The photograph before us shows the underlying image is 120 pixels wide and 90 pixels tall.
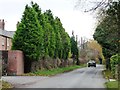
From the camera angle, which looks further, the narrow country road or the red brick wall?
the red brick wall

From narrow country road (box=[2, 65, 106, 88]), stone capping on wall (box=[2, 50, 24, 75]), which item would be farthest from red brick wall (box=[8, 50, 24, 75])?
narrow country road (box=[2, 65, 106, 88])

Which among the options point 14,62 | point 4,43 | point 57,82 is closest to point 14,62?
point 14,62

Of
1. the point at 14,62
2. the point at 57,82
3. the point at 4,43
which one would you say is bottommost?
the point at 57,82

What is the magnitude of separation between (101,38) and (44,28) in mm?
8788

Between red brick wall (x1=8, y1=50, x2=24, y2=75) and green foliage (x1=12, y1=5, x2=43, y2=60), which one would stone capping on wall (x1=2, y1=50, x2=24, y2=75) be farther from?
green foliage (x1=12, y1=5, x2=43, y2=60)

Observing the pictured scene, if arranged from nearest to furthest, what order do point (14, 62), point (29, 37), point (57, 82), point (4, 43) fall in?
point (57, 82) < point (14, 62) < point (29, 37) < point (4, 43)

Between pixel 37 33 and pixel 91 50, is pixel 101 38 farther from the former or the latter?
pixel 91 50

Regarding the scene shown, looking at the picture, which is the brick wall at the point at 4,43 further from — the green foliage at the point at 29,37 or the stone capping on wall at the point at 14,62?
the stone capping on wall at the point at 14,62

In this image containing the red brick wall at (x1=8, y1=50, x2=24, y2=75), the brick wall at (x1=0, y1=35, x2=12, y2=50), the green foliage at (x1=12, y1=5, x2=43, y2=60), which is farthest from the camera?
the brick wall at (x1=0, y1=35, x2=12, y2=50)

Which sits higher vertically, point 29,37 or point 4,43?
point 4,43

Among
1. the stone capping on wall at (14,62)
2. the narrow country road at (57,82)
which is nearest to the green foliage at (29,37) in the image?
the stone capping on wall at (14,62)

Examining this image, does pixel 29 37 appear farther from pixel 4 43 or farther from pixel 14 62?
pixel 4 43

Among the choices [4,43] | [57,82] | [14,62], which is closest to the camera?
[57,82]

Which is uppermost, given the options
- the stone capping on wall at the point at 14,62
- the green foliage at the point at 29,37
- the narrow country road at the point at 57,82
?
the green foliage at the point at 29,37
